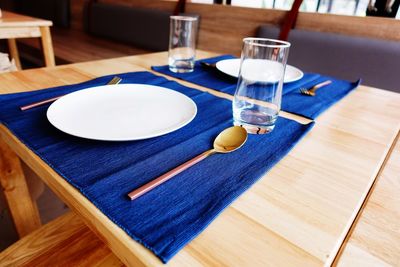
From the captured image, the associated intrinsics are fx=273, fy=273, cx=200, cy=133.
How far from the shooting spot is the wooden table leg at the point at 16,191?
0.75m

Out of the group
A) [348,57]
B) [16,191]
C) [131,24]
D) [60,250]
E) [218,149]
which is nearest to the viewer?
[218,149]

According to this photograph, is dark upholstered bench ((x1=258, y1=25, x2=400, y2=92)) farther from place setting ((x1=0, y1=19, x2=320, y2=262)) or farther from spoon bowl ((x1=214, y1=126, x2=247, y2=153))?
spoon bowl ((x1=214, y1=126, x2=247, y2=153))

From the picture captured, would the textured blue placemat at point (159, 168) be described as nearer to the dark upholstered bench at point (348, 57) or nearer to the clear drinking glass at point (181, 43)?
the clear drinking glass at point (181, 43)

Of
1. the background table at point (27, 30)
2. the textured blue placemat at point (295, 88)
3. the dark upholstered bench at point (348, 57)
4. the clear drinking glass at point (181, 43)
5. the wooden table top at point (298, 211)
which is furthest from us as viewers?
the background table at point (27, 30)

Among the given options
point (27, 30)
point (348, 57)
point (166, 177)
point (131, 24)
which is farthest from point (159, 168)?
point (131, 24)

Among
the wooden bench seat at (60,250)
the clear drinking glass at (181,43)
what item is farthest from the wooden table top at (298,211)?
the clear drinking glass at (181,43)

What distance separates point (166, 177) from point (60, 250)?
0.38 m

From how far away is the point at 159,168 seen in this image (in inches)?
15.9

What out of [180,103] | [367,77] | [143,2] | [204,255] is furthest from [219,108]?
[143,2]

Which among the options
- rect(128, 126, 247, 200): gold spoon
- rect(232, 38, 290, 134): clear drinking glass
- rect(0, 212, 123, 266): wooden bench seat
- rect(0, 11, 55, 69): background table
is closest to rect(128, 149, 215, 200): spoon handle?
rect(128, 126, 247, 200): gold spoon

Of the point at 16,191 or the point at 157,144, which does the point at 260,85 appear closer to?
the point at 157,144

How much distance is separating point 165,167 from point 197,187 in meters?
0.06

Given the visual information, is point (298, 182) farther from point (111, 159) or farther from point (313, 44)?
point (313, 44)

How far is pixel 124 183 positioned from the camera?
1.20 feet
